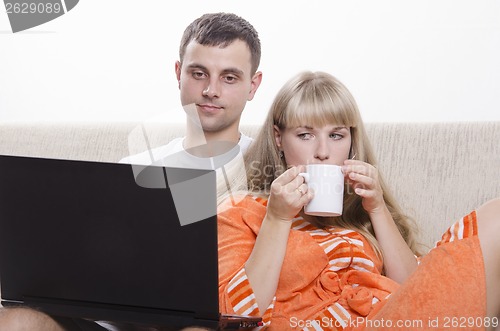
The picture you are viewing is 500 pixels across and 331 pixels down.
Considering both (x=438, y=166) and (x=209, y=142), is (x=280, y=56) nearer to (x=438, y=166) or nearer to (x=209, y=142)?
(x=209, y=142)

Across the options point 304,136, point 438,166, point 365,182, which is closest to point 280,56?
point 438,166

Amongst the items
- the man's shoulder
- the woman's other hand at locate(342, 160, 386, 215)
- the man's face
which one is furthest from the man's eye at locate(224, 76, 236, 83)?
the woman's other hand at locate(342, 160, 386, 215)

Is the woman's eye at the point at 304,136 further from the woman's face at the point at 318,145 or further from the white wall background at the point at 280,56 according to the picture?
the white wall background at the point at 280,56

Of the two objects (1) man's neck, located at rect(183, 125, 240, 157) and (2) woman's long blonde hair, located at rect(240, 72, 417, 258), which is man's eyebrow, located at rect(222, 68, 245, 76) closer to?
(1) man's neck, located at rect(183, 125, 240, 157)

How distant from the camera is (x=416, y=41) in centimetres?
255

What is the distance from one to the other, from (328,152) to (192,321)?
54 centimetres

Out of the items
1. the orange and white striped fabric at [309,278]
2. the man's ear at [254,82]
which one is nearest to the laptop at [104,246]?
the orange and white striped fabric at [309,278]

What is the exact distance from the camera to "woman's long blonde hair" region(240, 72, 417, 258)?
1659 mm

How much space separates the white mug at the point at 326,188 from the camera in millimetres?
1468

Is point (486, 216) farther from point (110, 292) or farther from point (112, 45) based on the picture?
point (112, 45)

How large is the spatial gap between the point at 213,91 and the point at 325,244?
2.09 ft

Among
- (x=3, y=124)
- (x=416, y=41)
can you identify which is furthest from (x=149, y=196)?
(x=416, y=41)

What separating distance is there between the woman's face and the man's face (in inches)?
16.9

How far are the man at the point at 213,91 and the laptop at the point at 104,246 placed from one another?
29.8 inches
